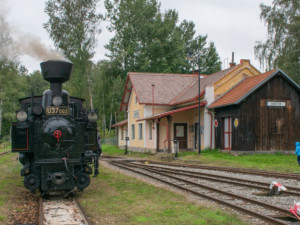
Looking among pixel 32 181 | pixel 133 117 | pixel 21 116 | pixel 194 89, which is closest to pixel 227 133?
pixel 194 89

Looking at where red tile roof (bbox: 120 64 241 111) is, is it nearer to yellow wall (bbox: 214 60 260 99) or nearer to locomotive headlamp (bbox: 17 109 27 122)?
yellow wall (bbox: 214 60 260 99)

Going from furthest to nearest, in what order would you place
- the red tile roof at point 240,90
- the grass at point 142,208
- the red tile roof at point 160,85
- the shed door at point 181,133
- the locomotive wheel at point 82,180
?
the red tile roof at point 160,85, the shed door at point 181,133, the red tile roof at point 240,90, the locomotive wheel at point 82,180, the grass at point 142,208

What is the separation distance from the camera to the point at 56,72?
28.6 ft

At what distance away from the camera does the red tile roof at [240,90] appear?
851 inches

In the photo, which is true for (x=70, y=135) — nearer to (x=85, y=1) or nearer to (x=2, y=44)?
(x=2, y=44)

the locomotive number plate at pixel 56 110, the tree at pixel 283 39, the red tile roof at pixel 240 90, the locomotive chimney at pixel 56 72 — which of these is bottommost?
the locomotive number plate at pixel 56 110

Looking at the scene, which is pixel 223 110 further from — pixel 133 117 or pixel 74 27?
pixel 74 27

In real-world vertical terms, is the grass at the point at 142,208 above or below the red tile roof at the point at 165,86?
below

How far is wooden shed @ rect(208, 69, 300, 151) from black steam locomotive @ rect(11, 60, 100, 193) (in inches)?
541

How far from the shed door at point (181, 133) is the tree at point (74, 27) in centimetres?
1072

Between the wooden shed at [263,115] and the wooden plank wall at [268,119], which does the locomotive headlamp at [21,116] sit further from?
the wooden plank wall at [268,119]

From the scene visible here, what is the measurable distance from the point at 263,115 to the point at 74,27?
57.9 feet

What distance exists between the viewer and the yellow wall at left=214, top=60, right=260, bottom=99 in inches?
968

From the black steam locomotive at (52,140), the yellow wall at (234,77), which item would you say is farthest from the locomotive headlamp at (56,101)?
the yellow wall at (234,77)
